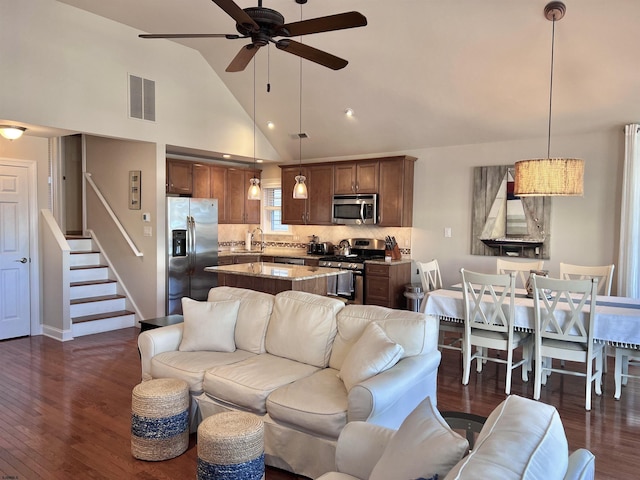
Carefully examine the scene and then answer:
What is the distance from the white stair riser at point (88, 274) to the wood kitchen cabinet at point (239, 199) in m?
2.11

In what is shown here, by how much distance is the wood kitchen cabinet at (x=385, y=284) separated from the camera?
6422mm

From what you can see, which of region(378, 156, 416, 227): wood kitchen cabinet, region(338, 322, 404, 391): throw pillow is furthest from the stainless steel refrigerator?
region(338, 322, 404, 391): throw pillow

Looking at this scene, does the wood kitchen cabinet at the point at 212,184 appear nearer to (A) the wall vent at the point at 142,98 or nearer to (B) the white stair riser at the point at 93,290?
(A) the wall vent at the point at 142,98

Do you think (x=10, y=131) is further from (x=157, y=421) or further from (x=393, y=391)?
(x=393, y=391)

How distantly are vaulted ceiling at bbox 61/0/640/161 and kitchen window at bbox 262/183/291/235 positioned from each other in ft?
5.98

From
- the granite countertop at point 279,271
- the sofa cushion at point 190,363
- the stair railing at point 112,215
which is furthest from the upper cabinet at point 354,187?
the sofa cushion at point 190,363

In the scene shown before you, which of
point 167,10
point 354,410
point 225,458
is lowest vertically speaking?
point 225,458

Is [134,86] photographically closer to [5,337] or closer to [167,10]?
[167,10]

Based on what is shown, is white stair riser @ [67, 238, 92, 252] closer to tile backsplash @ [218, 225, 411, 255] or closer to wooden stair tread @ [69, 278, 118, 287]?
wooden stair tread @ [69, 278, 118, 287]

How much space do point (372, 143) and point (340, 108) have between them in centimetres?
83

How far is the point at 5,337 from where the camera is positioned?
565cm

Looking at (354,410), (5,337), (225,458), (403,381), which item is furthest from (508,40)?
(5,337)

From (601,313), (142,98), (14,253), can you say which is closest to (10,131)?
(142,98)

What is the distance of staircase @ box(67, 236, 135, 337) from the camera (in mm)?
6020
